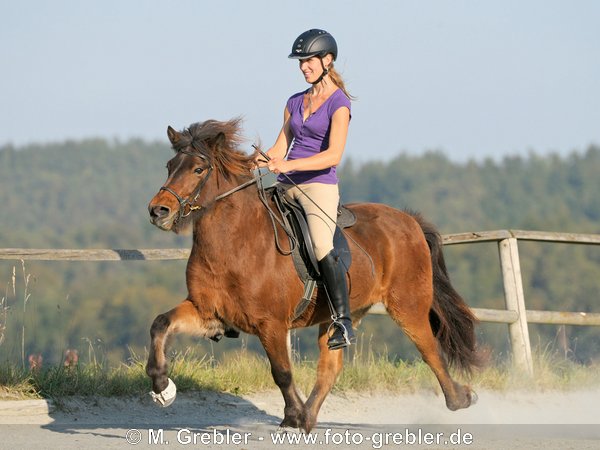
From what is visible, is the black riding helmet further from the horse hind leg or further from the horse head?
the horse hind leg

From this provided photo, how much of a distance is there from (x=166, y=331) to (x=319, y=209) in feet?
4.83

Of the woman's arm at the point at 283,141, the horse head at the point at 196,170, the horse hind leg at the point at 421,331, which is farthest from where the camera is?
the horse hind leg at the point at 421,331

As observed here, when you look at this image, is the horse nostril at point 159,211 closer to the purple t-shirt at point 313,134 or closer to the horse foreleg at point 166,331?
the horse foreleg at point 166,331

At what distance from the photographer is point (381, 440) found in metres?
7.77

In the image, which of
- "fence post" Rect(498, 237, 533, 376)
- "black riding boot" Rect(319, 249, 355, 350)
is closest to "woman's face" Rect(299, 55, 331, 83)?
"black riding boot" Rect(319, 249, 355, 350)

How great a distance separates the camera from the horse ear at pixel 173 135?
7266 millimetres

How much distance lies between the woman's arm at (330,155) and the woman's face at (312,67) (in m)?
0.35

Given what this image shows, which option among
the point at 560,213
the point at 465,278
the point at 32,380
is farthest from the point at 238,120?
the point at 560,213

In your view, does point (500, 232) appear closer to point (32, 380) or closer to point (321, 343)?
point (321, 343)

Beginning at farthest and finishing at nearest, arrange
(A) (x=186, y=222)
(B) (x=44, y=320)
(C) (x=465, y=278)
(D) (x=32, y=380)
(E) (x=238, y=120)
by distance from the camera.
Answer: (C) (x=465, y=278)
(B) (x=44, y=320)
(D) (x=32, y=380)
(E) (x=238, y=120)
(A) (x=186, y=222)

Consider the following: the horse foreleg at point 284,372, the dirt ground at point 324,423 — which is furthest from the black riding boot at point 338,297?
the dirt ground at point 324,423

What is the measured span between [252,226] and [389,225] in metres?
1.65

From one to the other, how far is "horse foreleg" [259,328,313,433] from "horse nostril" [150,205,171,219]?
111cm

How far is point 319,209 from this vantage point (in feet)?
25.0
